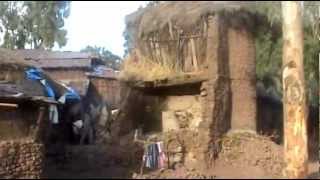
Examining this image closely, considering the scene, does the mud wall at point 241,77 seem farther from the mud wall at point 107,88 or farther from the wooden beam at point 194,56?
the mud wall at point 107,88

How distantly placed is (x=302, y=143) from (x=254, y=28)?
9.12 meters

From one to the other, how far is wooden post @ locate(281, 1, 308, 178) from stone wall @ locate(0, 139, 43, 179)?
6585mm

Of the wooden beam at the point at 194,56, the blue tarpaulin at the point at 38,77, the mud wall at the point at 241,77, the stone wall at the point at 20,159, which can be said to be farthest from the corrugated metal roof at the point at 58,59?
the stone wall at the point at 20,159

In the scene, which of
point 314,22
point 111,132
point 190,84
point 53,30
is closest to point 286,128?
point 190,84

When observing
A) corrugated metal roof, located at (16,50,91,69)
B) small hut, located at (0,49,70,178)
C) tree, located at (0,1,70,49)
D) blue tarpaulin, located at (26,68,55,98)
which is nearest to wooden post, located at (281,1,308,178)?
small hut, located at (0,49,70,178)

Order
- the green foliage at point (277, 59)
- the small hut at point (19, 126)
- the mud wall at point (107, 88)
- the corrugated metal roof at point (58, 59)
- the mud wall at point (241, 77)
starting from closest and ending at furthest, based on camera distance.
A: 1. the small hut at point (19, 126)
2. the mud wall at point (241, 77)
3. the green foliage at point (277, 59)
4. the mud wall at point (107, 88)
5. the corrugated metal roof at point (58, 59)

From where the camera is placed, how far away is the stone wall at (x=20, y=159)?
46.6 ft

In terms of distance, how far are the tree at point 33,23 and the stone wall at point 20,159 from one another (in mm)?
13102

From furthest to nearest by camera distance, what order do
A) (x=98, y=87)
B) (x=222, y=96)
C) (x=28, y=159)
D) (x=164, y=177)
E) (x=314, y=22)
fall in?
(x=98, y=87)
(x=314, y=22)
(x=222, y=96)
(x=28, y=159)
(x=164, y=177)

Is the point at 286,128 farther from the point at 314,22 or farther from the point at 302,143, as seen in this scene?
the point at 314,22

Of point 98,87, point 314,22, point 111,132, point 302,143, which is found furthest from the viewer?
point 98,87

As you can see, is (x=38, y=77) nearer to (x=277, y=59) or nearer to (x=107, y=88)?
(x=107, y=88)

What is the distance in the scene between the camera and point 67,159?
18469 millimetres

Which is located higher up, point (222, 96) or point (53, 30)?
point (53, 30)
